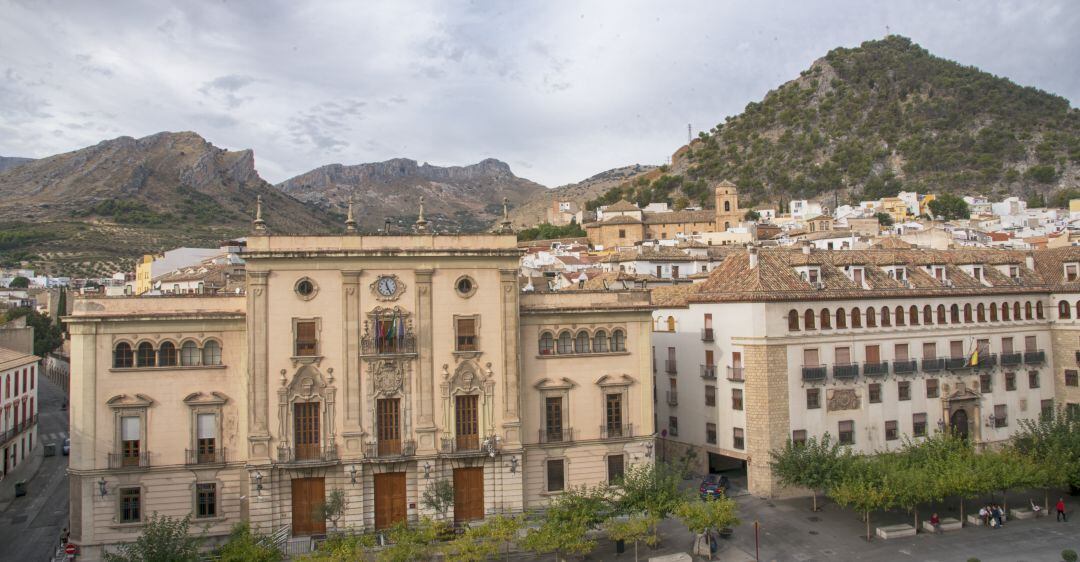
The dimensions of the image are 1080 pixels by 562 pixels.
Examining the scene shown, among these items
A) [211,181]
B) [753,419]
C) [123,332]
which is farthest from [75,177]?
[753,419]

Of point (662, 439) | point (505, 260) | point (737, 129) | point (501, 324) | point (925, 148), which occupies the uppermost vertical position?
point (737, 129)

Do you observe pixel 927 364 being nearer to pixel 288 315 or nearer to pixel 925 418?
pixel 925 418

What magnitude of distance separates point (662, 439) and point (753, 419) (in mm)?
7962

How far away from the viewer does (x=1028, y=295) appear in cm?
4453

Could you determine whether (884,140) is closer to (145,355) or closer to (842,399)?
(842,399)

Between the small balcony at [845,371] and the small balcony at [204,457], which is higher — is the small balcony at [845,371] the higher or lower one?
the higher one

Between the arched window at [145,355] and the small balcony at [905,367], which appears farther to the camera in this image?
the small balcony at [905,367]

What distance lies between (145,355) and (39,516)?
42.3 feet

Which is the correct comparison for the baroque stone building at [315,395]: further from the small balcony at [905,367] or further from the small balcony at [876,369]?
the small balcony at [905,367]

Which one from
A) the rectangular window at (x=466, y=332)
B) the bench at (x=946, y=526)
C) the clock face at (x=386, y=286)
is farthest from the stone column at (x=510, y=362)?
the bench at (x=946, y=526)

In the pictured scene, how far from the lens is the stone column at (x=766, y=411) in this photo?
37.0 m

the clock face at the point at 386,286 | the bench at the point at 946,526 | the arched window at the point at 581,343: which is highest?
the clock face at the point at 386,286

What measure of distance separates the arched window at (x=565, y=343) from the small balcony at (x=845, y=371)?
13.8 meters

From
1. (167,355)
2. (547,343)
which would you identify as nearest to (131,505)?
(167,355)
